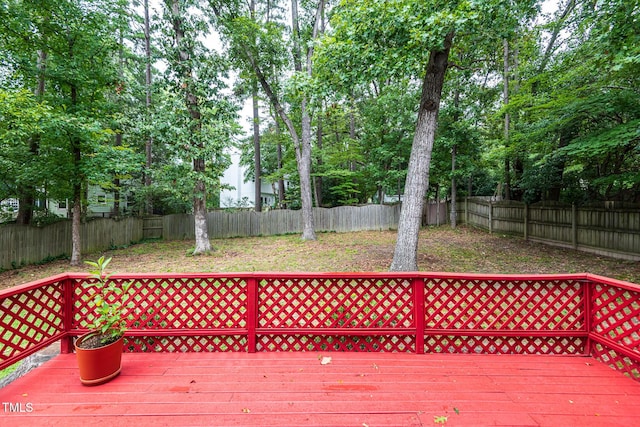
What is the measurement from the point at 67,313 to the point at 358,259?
5891 mm

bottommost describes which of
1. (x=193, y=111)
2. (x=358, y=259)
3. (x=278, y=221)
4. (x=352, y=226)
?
(x=358, y=259)

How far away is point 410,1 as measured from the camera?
4828 millimetres

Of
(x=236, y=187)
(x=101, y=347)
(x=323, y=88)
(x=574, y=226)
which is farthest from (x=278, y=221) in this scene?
(x=101, y=347)

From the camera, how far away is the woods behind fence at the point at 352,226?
7.46 m

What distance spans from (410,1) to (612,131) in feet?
16.6

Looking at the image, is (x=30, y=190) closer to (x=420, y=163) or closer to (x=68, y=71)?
(x=68, y=71)

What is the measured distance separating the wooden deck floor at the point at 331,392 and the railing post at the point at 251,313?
0.14 m

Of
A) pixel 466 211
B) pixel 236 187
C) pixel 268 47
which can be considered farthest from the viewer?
pixel 236 187

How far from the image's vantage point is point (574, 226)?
8273mm

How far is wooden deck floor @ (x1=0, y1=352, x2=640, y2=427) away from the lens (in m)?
2.09

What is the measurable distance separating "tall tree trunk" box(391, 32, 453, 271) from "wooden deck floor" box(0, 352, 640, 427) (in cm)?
298

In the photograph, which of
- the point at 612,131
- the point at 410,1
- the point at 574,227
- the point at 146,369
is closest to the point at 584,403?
the point at 146,369

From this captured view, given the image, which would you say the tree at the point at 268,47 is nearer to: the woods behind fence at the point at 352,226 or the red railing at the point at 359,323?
the woods behind fence at the point at 352,226

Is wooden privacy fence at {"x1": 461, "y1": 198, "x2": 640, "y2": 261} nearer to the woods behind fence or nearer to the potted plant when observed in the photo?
the woods behind fence
